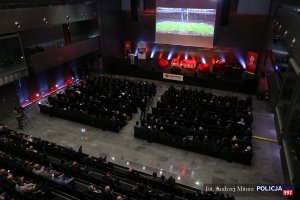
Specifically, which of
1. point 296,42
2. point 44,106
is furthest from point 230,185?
point 44,106

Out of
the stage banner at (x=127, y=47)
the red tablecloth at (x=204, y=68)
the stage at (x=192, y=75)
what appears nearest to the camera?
the stage at (x=192, y=75)

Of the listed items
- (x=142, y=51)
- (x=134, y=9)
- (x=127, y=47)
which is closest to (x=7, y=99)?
(x=127, y=47)

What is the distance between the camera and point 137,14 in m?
24.9

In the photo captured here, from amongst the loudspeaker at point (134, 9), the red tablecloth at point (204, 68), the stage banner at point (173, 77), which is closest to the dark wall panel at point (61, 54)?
the loudspeaker at point (134, 9)

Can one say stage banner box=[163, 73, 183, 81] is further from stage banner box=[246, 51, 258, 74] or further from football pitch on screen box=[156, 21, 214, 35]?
stage banner box=[246, 51, 258, 74]

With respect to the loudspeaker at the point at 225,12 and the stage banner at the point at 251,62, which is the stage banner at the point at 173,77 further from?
the stage banner at the point at 251,62

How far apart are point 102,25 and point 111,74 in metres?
4.98

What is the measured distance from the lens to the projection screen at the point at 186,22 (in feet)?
74.6

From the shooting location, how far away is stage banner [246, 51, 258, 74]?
22.0 m

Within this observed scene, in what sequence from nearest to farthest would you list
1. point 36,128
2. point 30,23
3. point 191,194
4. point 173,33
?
point 191,194
point 36,128
point 30,23
point 173,33

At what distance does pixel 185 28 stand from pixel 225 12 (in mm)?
4472

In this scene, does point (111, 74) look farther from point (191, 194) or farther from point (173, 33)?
point (191, 194)

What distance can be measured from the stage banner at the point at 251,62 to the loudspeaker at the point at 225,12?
3.70m

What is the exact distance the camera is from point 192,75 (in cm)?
2300
